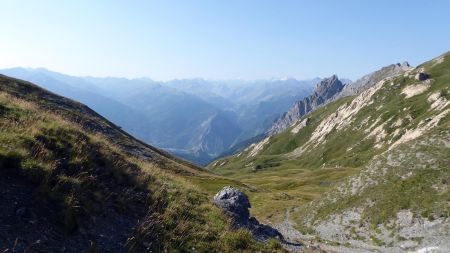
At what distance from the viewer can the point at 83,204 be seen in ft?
48.0

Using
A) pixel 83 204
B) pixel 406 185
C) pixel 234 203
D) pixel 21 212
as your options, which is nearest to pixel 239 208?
pixel 234 203

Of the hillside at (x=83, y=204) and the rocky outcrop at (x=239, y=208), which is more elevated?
the hillside at (x=83, y=204)

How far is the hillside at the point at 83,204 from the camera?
41.8 ft

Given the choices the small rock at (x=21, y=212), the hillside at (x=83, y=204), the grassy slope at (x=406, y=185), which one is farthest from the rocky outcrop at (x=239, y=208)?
the grassy slope at (x=406, y=185)

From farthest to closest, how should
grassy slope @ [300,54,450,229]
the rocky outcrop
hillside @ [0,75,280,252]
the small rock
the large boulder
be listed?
grassy slope @ [300,54,450,229] → the large boulder → the rocky outcrop → hillside @ [0,75,280,252] → the small rock

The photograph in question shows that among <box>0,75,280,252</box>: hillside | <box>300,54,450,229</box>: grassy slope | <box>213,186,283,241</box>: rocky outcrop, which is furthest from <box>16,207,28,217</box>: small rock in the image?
<box>300,54,450,229</box>: grassy slope

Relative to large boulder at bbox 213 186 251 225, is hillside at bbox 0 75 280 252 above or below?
above

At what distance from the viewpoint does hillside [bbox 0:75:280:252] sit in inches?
501

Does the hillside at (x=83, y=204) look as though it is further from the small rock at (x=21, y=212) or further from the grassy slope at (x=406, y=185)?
the grassy slope at (x=406, y=185)

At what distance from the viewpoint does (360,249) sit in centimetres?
3681

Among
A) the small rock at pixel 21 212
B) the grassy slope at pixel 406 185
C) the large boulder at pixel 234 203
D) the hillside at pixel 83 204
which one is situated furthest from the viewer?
the grassy slope at pixel 406 185

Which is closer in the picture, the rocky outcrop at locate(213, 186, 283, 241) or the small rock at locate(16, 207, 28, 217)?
the small rock at locate(16, 207, 28, 217)

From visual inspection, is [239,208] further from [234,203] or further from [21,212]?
[21,212]

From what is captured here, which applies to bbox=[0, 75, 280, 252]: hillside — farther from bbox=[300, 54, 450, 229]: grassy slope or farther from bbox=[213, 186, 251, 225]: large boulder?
bbox=[300, 54, 450, 229]: grassy slope
